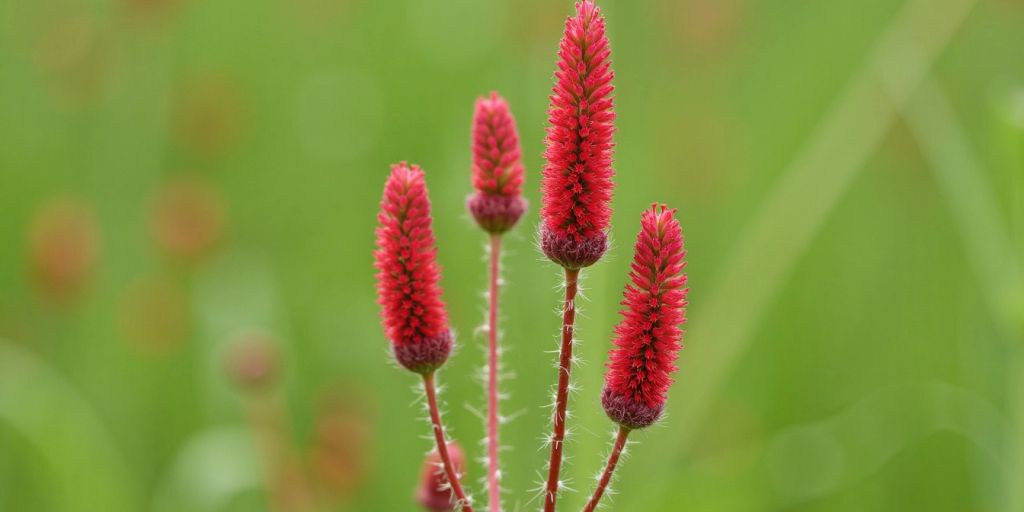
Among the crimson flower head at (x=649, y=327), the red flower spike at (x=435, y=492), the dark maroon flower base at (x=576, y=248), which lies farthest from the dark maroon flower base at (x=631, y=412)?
the red flower spike at (x=435, y=492)

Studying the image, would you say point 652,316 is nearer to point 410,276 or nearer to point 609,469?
point 609,469

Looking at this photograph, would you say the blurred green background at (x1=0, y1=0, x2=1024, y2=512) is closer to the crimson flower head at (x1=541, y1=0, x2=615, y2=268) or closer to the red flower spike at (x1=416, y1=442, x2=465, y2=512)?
the red flower spike at (x1=416, y1=442, x2=465, y2=512)

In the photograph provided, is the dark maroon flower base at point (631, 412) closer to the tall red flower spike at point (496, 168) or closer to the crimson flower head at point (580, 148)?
the crimson flower head at point (580, 148)

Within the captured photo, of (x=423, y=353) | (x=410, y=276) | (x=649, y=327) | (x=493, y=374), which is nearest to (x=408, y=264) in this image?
(x=410, y=276)

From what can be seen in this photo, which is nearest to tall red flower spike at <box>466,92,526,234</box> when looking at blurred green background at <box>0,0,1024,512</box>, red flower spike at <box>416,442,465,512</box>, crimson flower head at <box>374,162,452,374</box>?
crimson flower head at <box>374,162,452,374</box>

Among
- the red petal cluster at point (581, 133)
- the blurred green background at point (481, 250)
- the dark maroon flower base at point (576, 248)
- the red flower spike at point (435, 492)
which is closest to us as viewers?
the red petal cluster at point (581, 133)
